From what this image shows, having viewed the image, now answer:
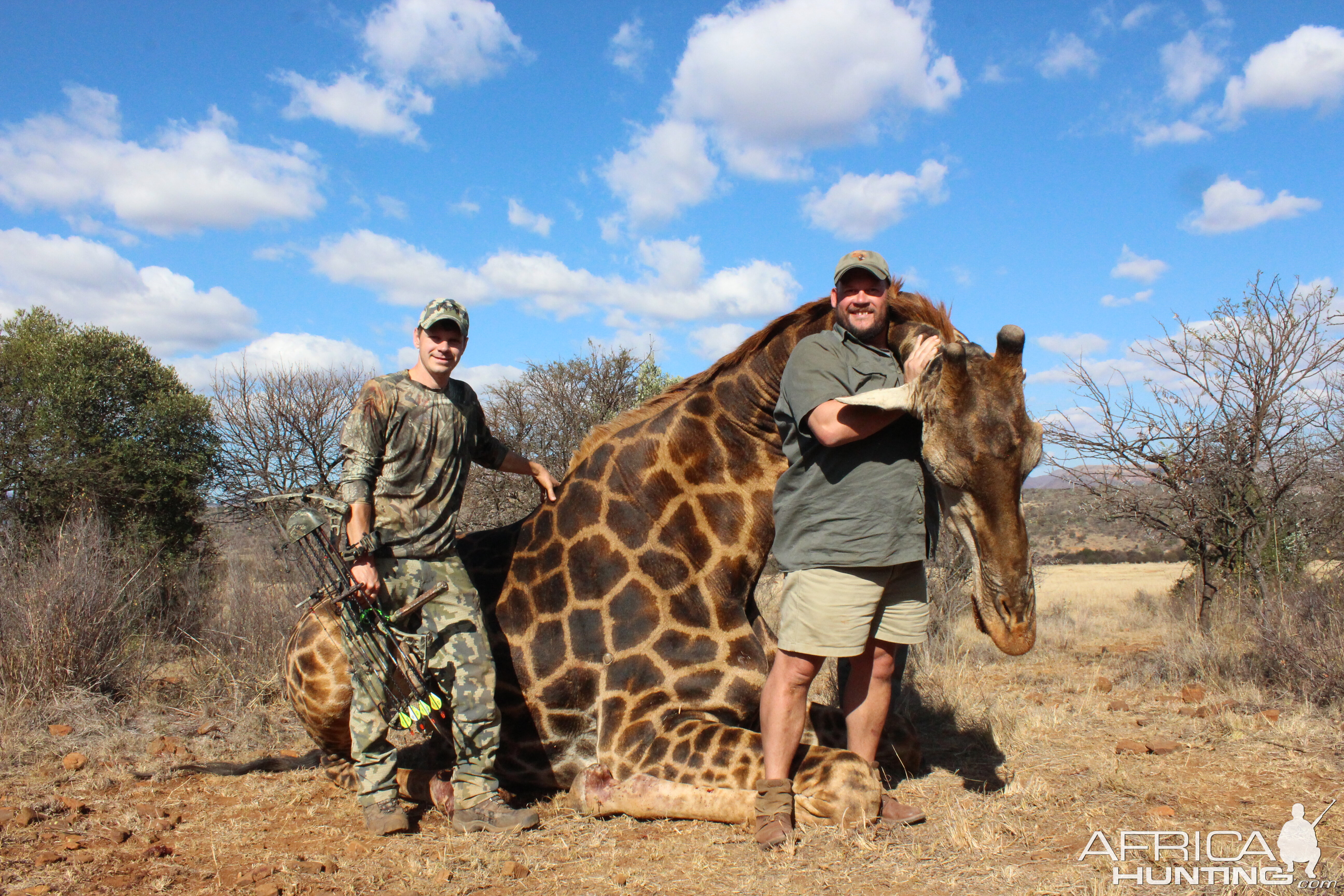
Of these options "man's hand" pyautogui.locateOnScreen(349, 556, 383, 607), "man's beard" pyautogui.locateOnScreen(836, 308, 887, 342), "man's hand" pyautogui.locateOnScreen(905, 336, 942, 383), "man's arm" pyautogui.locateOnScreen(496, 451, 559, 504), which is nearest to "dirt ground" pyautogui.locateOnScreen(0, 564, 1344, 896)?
"man's hand" pyautogui.locateOnScreen(349, 556, 383, 607)

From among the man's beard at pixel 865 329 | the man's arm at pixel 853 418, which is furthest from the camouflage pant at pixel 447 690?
the man's beard at pixel 865 329

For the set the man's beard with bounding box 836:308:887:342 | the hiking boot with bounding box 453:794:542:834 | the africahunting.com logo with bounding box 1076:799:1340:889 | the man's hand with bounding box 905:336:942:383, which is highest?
the man's beard with bounding box 836:308:887:342

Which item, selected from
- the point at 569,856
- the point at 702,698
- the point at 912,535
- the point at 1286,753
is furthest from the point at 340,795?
the point at 1286,753

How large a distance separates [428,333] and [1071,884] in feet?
11.4

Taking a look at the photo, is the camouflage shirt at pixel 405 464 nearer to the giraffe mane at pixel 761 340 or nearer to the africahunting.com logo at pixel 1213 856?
the giraffe mane at pixel 761 340

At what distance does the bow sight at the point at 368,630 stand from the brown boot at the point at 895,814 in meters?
1.98

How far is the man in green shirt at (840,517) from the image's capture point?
3.38 meters

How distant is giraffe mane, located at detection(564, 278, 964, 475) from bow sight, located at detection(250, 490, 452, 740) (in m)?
1.20

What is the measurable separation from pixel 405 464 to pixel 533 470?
877 millimetres

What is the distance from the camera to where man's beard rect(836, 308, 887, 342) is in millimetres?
3701

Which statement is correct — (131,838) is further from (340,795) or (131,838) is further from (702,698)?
(702,698)

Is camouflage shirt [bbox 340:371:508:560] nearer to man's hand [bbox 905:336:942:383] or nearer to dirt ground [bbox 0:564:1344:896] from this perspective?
dirt ground [bbox 0:564:1344:896]

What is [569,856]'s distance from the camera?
11.5 feet

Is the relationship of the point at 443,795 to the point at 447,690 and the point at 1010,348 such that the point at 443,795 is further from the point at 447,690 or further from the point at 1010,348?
the point at 1010,348
